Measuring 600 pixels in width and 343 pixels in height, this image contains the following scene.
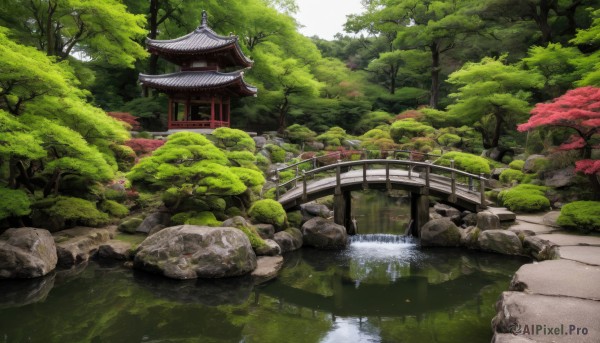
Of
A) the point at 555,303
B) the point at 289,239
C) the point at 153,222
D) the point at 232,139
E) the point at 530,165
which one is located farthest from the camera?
the point at 530,165

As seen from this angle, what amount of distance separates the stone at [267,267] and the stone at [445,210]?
7643 millimetres

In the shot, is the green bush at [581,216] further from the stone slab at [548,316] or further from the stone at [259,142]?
the stone at [259,142]

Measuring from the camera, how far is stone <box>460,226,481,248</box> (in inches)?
454

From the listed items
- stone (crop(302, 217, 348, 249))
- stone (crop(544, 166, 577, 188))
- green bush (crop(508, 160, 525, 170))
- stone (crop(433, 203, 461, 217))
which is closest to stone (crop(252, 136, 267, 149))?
stone (crop(302, 217, 348, 249))

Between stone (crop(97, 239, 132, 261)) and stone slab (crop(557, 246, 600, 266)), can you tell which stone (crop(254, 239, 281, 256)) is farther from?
stone slab (crop(557, 246, 600, 266))

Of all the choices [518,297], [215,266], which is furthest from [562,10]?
[215,266]

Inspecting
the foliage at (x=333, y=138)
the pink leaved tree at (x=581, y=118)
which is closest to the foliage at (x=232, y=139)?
the pink leaved tree at (x=581, y=118)

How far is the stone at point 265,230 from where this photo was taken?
37.1 feet

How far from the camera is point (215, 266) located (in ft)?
29.3

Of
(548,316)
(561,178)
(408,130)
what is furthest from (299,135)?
(548,316)

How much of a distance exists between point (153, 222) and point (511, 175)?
1369 centimetres

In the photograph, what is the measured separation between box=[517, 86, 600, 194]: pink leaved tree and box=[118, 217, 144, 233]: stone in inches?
486

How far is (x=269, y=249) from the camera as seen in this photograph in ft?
35.1

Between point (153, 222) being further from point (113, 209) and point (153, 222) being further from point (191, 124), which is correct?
point (191, 124)
